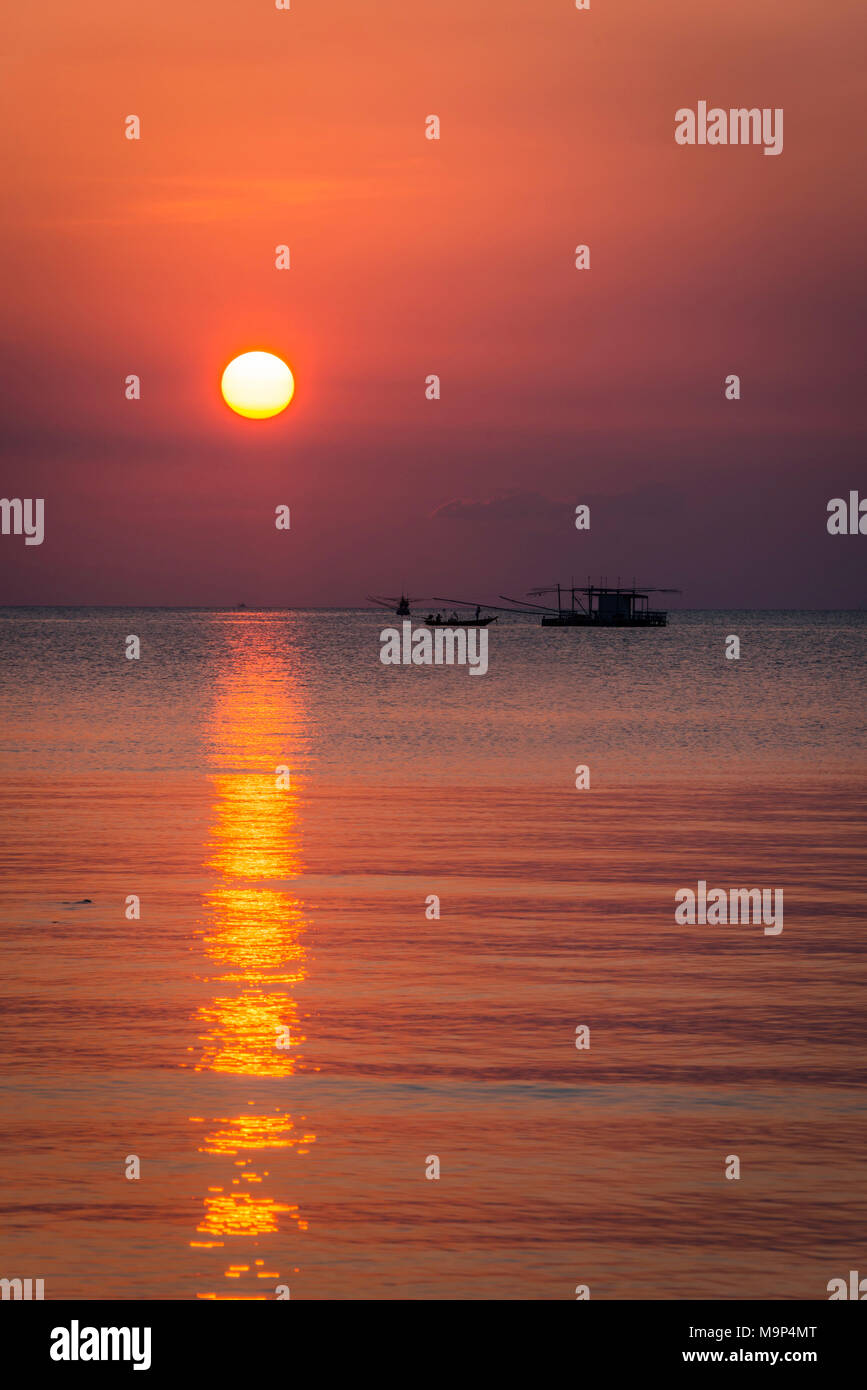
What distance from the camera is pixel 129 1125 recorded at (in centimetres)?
1398

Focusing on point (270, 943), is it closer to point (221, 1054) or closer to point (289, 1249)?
point (221, 1054)

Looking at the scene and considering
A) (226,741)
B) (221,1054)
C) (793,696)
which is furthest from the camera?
(793,696)

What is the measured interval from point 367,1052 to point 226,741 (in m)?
42.6

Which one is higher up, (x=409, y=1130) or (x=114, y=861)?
(x=114, y=861)

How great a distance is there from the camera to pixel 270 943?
21.8 m

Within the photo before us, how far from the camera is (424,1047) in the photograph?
651 inches

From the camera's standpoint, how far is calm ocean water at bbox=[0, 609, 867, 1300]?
11727mm

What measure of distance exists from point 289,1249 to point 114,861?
1735 centimetres

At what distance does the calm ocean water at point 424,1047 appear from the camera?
1173 centimetres

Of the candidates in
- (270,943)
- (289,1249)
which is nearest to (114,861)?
(270,943)
